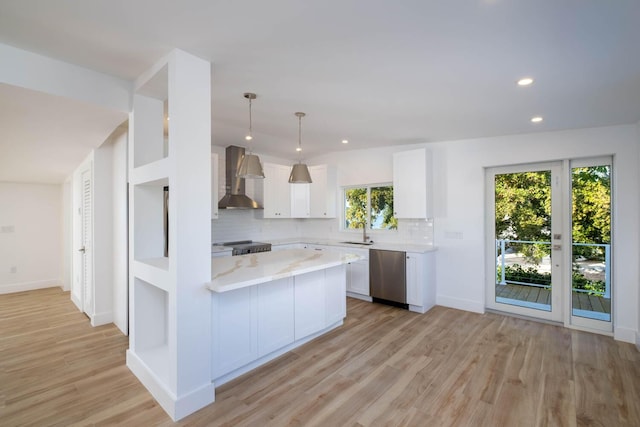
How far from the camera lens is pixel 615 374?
2631 millimetres

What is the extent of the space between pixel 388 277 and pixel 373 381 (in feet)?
6.76

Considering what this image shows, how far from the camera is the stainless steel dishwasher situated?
4301 millimetres

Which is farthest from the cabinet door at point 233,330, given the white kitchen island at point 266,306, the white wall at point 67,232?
the white wall at point 67,232

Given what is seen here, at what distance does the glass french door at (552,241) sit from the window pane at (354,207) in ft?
6.72

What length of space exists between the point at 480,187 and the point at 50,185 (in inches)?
305

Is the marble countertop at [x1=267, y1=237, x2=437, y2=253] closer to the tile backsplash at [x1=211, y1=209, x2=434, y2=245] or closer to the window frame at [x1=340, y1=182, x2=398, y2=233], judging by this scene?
the tile backsplash at [x1=211, y1=209, x2=434, y2=245]

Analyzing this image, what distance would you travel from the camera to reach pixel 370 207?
542 cm

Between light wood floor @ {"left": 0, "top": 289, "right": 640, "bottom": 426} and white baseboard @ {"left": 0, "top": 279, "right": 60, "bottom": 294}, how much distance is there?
2196 millimetres

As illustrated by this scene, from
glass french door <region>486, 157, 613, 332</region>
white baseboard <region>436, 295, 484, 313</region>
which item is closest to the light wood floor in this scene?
glass french door <region>486, 157, 613, 332</region>

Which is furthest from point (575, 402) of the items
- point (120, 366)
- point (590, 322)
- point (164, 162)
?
point (120, 366)

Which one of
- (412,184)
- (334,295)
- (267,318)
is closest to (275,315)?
(267,318)

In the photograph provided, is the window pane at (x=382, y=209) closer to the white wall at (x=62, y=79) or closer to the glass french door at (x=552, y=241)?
the glass french door at (x=552, y=241)

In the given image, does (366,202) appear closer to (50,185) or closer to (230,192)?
(230,192)

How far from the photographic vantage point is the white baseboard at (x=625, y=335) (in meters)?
3.26
